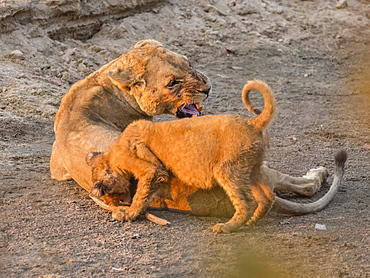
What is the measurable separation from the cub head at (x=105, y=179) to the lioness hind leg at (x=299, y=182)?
1179 mm

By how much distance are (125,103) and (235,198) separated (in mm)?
1928

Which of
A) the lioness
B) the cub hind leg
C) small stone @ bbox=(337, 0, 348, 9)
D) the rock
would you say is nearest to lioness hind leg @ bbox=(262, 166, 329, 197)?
the lioness

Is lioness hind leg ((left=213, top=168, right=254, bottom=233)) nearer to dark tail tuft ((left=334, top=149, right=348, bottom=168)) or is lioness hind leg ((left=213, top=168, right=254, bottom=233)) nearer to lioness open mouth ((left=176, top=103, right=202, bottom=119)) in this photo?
dark tail tuft ((left=334, top=149, right=348, bottom=168))

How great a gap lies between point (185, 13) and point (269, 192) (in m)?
7.70

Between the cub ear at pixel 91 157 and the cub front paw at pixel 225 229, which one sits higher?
the cub front paw at pixel 225 229

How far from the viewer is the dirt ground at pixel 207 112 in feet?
13.5

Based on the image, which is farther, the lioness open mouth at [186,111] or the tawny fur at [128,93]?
the lioness open mouth at [186,111]

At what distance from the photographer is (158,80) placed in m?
5.69

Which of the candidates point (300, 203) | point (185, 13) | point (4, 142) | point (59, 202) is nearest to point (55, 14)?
point (185, 13)

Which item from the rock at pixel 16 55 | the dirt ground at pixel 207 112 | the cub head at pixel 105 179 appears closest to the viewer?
the dirt ground at pixel 207 112

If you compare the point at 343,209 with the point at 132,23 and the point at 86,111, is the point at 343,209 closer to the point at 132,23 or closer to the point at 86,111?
the point at 86,111

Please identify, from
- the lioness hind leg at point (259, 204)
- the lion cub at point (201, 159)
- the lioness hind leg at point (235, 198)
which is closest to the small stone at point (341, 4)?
the lion cub at point (201, 159)

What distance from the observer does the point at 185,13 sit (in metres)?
11.7

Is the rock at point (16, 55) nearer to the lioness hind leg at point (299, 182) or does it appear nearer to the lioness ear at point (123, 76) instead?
the lioness ear at point (123, 76)
